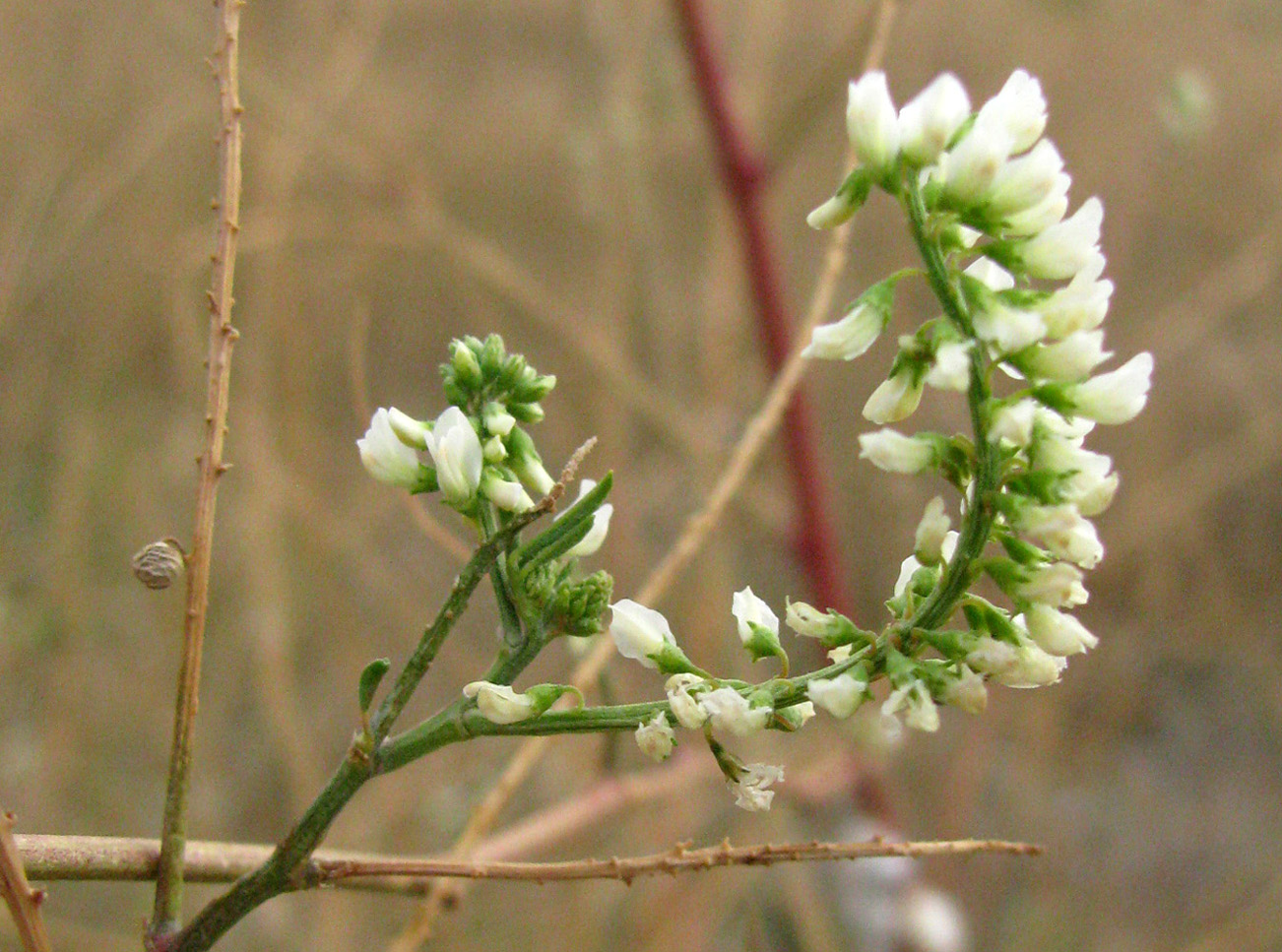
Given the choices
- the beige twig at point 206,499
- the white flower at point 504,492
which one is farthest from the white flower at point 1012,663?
the beige twig at point 206,499

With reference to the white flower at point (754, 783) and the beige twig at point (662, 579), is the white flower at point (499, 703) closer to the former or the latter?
the white flower at point (754, 783)

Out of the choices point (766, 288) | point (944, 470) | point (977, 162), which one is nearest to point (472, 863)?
point (944, 470)

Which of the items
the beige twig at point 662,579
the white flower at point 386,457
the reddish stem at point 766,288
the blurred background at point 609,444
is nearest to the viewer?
the white flower at point 386,457

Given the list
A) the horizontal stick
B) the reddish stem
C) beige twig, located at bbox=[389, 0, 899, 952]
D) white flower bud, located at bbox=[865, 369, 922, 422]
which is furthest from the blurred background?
white flower bud, located at bbox=[865, 369, 922, 422]

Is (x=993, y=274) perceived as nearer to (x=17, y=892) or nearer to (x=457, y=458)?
(x=457, y=458)

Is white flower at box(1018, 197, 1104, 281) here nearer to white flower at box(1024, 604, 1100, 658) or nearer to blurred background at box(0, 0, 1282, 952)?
white flower at box(1024, 604, 1100, 658)

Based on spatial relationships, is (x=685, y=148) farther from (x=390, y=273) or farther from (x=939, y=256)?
(x=939, y=256)
